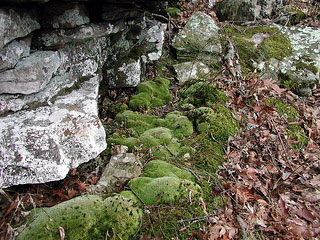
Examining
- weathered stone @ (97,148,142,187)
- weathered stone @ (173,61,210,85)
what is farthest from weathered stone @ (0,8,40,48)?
weathered stone @ (173,61,210,85)

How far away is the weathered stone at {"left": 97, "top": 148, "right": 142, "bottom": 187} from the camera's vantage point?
10.6ft

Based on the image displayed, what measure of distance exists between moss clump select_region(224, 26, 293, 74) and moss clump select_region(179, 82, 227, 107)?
160cm

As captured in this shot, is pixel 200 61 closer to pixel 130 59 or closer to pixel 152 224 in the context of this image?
pixel 130 59

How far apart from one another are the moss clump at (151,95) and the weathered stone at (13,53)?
255 centimetres

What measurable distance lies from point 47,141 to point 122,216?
4.41ft

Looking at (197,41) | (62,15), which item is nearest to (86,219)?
(62,15)

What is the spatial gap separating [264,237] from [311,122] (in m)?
3.65

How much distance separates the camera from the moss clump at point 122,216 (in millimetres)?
2412

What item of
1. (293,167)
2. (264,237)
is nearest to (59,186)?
(264,237)

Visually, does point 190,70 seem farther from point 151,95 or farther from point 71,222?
point 71,222

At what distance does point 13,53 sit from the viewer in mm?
2824

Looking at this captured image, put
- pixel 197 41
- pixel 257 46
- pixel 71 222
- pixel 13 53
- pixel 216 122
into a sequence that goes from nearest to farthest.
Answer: pixel 71 222 → pixel 13 53 → pixel 216 122 → pixel 197 41 → pixel 257 46

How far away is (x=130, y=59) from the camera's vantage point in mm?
5484

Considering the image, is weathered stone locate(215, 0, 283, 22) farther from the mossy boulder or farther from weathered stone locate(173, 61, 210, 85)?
the mossy boulder
